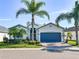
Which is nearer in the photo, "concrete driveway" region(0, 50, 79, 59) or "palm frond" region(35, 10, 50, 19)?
"concrete driveway" region(0, 50, 79, 59)

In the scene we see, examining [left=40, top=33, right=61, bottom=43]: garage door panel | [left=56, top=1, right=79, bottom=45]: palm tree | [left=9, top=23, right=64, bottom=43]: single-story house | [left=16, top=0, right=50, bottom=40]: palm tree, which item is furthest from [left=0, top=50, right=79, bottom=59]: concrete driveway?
Answer: [left=40, top=33, right=61, bottom=43]: garage door panel

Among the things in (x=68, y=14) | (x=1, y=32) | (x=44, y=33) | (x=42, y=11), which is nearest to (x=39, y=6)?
(x=42, y=11)

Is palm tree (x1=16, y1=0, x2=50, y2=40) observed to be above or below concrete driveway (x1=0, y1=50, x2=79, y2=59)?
above

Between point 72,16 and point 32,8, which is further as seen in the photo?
point 32,8

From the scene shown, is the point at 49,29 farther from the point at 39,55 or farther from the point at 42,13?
the point at 39,55

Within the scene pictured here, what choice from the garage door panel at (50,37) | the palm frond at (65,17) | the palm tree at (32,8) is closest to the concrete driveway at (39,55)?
the palm frond at (65,17)

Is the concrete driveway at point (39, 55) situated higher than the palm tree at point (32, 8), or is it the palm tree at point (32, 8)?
the palm tree at point (32, 8)

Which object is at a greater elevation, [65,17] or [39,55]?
[65,17]

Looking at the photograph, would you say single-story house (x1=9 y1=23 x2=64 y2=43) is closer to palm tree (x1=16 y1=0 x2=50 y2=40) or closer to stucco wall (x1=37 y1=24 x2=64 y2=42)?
stucco wall (x1=37 y1=24 x2=64 y2=42)

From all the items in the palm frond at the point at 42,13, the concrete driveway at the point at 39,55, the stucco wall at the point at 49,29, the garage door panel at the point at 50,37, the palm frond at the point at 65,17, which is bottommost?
the concrete driveway at the point at 39,55

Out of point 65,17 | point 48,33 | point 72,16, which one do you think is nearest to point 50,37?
point 48,33

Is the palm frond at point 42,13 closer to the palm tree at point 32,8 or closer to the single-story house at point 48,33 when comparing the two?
the palm tree at point 32,8

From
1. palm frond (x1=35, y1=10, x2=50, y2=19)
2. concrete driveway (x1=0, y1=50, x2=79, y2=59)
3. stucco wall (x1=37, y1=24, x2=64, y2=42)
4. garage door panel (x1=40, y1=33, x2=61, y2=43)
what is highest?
palm frond (x1=35, y1=10, x2=50, y2=19)

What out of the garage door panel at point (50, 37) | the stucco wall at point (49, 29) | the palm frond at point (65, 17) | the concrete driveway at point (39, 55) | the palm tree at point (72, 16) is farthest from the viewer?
the garage door panel at point (50, 37)
